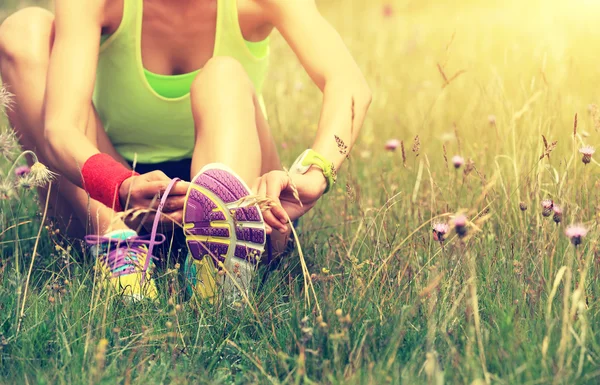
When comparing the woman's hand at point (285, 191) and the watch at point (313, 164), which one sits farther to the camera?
the watch at point (313, 164)

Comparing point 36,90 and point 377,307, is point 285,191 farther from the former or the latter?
point 36,90

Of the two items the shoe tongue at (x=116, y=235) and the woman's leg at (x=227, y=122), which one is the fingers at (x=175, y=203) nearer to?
the woman's leg at (x=227, y=122)

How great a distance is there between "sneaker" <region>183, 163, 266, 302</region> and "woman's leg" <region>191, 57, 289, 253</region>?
0.55 ft

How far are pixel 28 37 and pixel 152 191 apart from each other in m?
0.79

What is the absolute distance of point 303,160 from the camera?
2.02m

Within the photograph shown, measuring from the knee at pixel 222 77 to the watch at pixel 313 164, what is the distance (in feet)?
0.83

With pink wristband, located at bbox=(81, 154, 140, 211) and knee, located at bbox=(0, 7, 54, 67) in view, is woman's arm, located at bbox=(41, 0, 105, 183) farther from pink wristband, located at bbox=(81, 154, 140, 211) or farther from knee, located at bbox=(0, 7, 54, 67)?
knee, located at bbox=(0, 7, 54, 67)

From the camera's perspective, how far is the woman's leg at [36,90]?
7.65ft

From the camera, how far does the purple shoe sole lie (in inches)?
70.4

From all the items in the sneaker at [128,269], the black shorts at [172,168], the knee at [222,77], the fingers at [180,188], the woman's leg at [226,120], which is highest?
the knee at [222,77]

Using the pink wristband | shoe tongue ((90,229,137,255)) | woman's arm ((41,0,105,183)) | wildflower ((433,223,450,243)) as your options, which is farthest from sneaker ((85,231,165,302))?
wildflower ((433,223,450,243))

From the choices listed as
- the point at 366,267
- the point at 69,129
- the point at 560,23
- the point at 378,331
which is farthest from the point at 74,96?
the point at 560,23

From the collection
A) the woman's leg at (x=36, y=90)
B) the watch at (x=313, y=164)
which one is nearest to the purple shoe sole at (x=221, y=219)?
the watch at (x=313, y=164)

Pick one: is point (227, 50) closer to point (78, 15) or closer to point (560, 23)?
point (78, 15)
